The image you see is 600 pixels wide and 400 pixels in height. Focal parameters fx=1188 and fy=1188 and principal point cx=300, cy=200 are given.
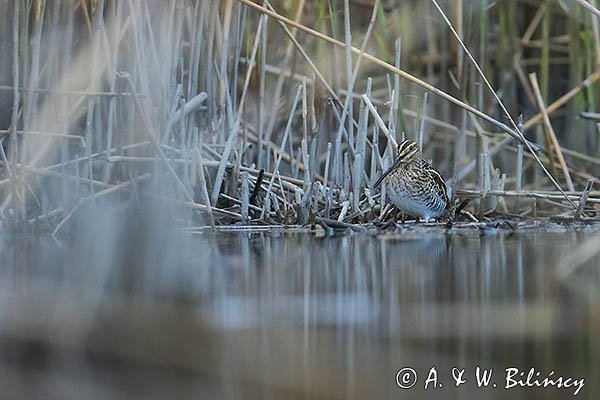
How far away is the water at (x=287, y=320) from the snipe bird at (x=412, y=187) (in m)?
1.15

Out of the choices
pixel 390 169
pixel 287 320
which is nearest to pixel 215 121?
pixel 390 169

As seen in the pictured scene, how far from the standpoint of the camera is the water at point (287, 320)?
8.17 feet

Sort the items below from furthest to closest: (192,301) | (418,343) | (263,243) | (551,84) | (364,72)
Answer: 1. (551,84)
2. (364,72)
3. (263,243)
4. (192,301)
5. (418,343)

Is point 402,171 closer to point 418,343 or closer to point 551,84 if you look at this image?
point 551,84

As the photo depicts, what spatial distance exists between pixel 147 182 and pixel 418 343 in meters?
3.24

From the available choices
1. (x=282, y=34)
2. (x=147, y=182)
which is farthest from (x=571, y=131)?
(x=147, y=182)

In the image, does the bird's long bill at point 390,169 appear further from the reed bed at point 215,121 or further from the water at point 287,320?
the water at point 287,320

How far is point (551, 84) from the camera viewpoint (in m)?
8.65

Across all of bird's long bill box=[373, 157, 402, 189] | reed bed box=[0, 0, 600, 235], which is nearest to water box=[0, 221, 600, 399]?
reed bed box=[0, 0, 600, 235]

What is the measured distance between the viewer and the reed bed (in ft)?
18.5

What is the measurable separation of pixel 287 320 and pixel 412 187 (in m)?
3.05

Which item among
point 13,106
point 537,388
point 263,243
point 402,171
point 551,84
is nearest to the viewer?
point 537,388

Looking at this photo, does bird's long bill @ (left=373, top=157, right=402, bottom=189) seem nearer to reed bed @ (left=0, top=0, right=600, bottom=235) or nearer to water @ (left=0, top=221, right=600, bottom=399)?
reed bed @ (left=0, top=0, right=600, bottom=235)

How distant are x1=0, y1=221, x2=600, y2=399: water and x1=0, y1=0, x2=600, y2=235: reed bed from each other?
2.74 ft
